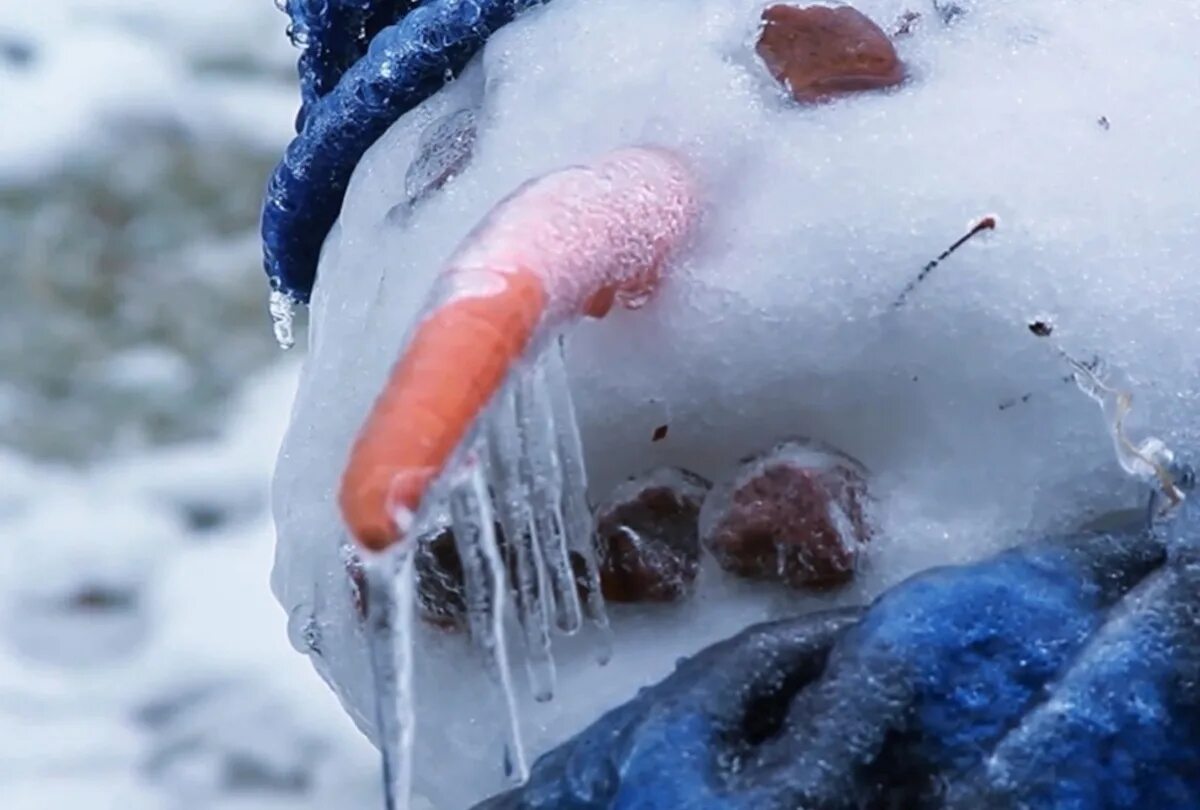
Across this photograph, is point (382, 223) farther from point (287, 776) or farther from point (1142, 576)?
point (287, 776)

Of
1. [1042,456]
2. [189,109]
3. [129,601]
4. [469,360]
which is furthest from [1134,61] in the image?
[189,109]

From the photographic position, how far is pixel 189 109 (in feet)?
8.24

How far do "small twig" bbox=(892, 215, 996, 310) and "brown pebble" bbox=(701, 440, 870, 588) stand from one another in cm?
6

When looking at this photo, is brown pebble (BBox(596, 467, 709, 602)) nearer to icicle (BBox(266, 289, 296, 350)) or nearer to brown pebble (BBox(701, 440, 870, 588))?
brown pebble (BBox(701, 440, 870, 588))

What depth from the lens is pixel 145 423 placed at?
2.04 metres

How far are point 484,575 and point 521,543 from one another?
23 mm

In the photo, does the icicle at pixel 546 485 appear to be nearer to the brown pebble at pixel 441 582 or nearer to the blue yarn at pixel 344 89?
the brown pebble at pixel 441 582

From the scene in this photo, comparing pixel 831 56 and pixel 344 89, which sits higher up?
pixel 344 89

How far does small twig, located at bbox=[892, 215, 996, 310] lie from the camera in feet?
1.74

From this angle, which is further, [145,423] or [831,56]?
[145,423]

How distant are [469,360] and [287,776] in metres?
1.19

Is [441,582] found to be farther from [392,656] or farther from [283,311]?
[283,311]

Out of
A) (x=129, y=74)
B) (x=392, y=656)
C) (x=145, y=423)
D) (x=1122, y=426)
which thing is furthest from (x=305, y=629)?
(x=129, y=74)

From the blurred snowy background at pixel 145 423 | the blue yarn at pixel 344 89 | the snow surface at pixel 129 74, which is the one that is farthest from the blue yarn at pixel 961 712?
the snow surface at pixel 129 74
